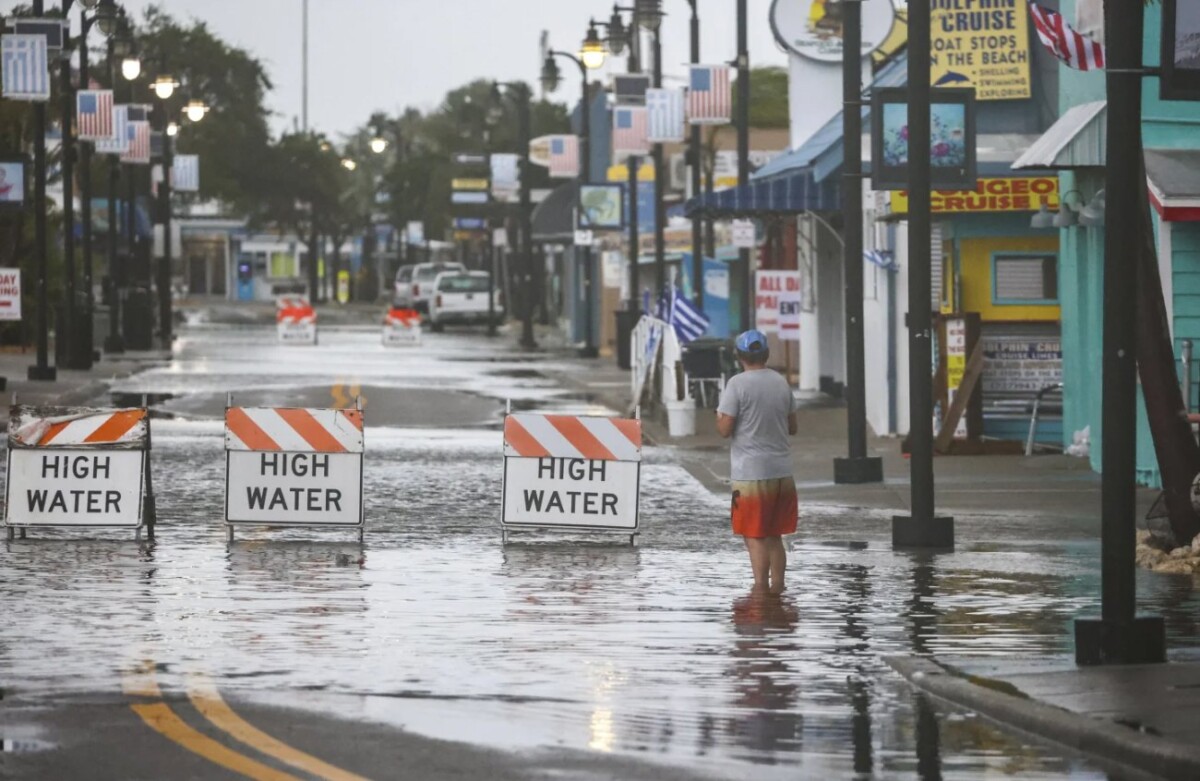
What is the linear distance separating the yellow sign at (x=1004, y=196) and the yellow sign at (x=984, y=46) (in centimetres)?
209

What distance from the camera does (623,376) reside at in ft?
155

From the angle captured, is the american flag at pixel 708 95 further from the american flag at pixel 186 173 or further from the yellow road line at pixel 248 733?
the yellow road line at pixel 248 733

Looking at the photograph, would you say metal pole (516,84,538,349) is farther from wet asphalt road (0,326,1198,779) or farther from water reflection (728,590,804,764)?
water reflection (728,590,804,764)

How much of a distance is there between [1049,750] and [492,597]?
5.53 metres

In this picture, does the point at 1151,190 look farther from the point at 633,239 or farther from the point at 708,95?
the point at 633,239

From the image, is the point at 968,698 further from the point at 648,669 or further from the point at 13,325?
the point at 13,325

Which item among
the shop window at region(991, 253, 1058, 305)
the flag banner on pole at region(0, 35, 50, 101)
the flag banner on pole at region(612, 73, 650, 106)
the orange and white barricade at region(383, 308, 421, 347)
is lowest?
the orange and white barricade at region(383, 308, 421, 347)

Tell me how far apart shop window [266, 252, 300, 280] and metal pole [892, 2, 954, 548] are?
5266 inches

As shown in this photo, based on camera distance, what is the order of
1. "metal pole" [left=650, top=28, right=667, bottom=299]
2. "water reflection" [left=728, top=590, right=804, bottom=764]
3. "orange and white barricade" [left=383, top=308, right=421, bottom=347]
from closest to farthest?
1. "water reflection" [left=728, top=590, right=804, bottom=764]
2. "metal pole" [left=650, top=28, right=667, bottom=299]
3. "orange and white barricade" [left=383, top=308, right=421, bottom=347]

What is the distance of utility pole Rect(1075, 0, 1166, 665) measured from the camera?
447 inches

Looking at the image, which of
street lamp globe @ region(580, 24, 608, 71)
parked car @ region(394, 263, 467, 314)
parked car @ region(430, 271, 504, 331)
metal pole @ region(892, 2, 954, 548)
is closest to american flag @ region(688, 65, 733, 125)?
street lamp globe @ region(580, 24, 608, 71)

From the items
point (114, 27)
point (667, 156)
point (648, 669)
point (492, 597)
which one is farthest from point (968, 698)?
point (667, 156)

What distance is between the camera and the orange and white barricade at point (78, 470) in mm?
17812

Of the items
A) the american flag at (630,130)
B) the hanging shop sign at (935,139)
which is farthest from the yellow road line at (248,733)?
the american flag at (630,130)
